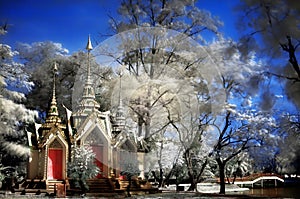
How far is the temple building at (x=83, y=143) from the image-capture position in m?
7.34

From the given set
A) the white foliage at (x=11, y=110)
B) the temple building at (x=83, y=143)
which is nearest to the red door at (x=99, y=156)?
the temple building at (x=83, y=143)

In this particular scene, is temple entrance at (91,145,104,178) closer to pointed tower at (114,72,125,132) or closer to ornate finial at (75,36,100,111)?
pointed tower at (114,72,125,132)

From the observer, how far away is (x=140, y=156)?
23.4 feet

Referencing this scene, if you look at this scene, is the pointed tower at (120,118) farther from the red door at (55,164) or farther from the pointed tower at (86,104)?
the red door at (55,164)

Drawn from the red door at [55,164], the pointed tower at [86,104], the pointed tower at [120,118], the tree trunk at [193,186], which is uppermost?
the pointed tower at [86,104]

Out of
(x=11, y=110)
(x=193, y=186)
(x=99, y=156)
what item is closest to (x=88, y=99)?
(x=99, y=156)

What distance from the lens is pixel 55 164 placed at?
25.5ft

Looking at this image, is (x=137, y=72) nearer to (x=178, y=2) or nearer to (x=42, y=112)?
(x=178, y=2)

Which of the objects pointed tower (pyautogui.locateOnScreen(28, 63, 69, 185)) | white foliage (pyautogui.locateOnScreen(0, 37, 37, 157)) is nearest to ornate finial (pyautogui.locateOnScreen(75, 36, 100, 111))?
pointed tower (pyautogui.locateOnScreen(28, 63, 69, 185))

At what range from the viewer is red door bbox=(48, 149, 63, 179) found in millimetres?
7713

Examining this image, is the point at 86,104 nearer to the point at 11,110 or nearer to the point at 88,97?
the point at 88,97

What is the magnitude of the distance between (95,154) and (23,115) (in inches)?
76.3

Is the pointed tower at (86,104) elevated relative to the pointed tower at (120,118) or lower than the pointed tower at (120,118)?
elevated

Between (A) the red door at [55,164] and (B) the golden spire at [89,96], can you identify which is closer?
(A) the red door at [55,164]
